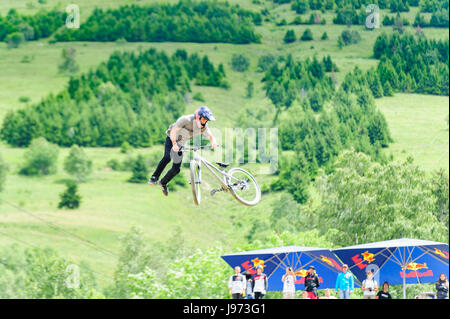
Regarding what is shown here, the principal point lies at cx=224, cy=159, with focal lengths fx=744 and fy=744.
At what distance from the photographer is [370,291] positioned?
32.6m

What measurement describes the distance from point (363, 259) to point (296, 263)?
357 centimetres

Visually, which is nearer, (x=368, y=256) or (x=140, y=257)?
(x=368, y=256)

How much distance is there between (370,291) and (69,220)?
15420 centimetres

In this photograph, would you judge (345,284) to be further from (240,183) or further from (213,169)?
(213,169)

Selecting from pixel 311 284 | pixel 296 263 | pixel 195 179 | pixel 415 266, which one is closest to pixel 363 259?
pixel 415 266

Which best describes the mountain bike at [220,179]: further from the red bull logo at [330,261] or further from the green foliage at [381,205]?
the green foliage at [381,205]

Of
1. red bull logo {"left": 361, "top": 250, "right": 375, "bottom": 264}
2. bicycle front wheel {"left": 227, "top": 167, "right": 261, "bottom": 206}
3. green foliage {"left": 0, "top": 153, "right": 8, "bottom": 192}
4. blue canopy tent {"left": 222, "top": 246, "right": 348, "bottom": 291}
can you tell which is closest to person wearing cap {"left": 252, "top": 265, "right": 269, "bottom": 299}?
bicycle front wheel {"left": 227, "top": 167, "right": 261, "bottom": 206}

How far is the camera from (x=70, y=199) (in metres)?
187

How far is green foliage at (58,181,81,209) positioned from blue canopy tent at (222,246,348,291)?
151 m

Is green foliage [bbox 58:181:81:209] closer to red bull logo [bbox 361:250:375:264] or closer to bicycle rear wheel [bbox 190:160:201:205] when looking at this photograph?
red bull logo [bbox 361:250:375:264]

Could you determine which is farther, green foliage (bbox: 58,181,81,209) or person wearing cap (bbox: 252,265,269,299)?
green foliage (bbox: 58,181,81,209)

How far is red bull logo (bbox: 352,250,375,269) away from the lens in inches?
1511

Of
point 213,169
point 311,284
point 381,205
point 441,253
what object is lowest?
point 381,205
